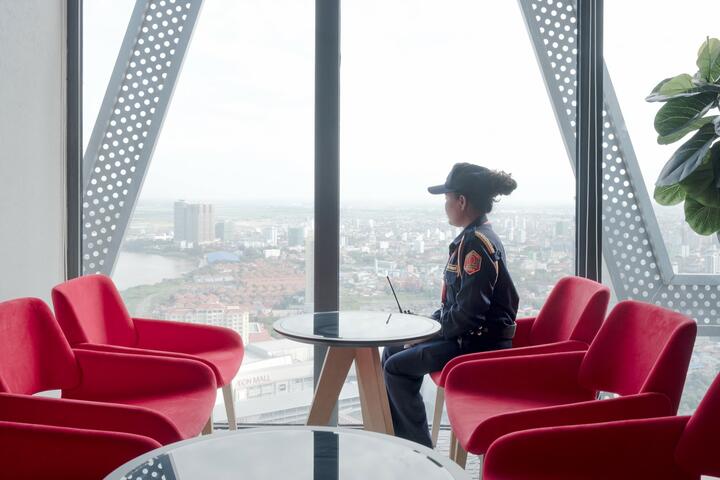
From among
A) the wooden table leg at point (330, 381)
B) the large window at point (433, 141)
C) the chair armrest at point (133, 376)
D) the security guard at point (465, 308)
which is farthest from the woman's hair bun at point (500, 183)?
the chair armrest at point (133, 376)

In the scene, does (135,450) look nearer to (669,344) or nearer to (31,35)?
(669,344)

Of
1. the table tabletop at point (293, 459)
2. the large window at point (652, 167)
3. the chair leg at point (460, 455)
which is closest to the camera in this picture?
the table tabletop at point (293, 459)

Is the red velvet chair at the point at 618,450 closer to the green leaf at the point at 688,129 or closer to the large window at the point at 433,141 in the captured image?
the green leaf at the point at 688,129

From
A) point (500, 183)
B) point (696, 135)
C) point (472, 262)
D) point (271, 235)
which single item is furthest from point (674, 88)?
point (271, 235)

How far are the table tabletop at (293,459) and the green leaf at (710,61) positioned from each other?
2399mm

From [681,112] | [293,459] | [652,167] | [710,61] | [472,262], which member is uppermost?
[710,61]

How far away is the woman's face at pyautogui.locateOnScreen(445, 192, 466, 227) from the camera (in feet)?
10.0

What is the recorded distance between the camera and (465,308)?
111 inches

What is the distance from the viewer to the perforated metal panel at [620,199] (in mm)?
3570

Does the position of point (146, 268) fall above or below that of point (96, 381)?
above

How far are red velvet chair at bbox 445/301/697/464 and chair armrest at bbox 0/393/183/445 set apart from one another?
0.96 meters

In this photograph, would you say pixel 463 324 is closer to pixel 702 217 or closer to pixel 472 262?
pixel 472 262

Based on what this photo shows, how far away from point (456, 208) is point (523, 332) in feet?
2.24

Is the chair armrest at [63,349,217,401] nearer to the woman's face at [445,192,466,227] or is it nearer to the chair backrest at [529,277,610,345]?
the woman's face at [445,192,466,227]
